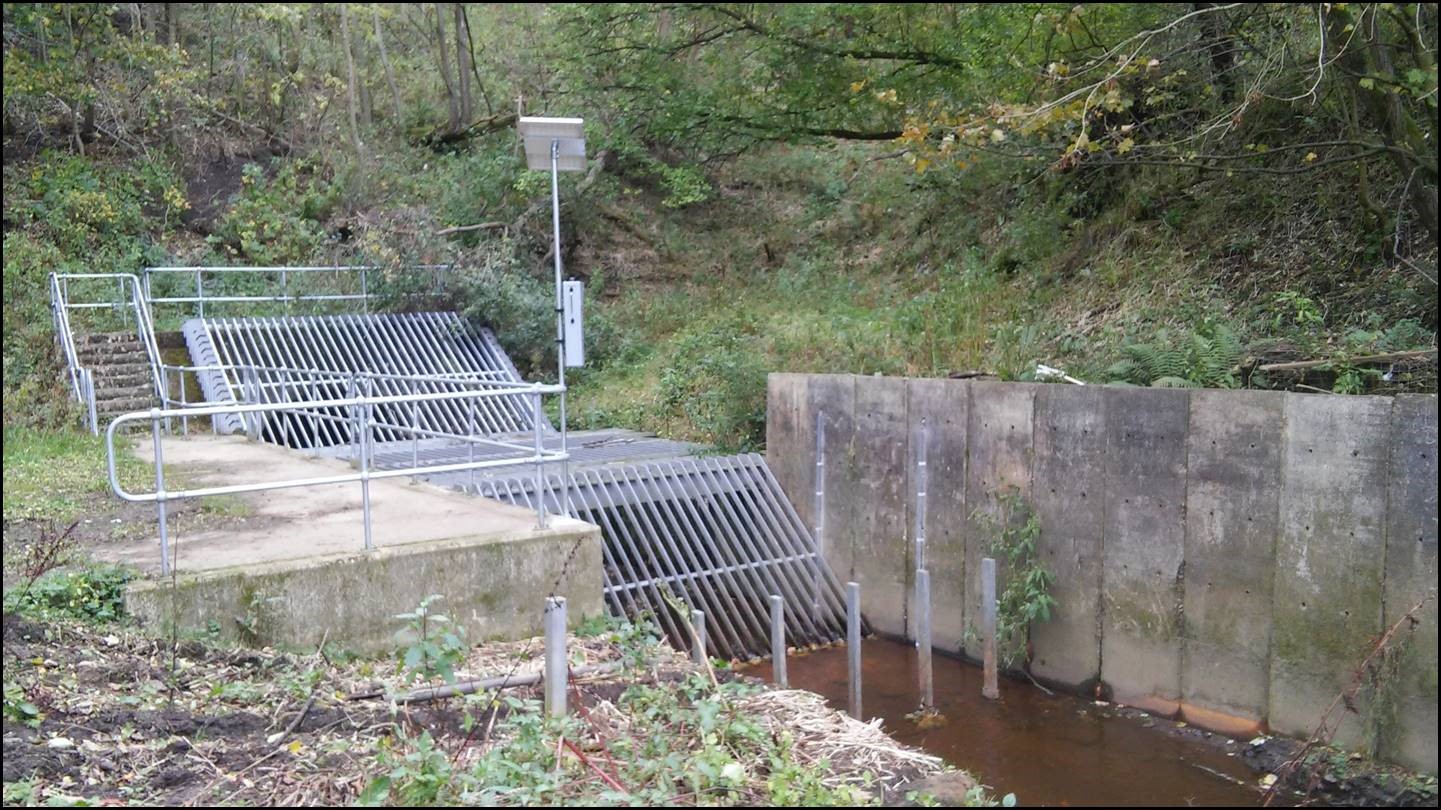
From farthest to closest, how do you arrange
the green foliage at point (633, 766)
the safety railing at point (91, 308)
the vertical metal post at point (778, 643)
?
the safety railing at point (91, 308) → the vertical metal post at point (778, 643) → the green foliage at point (633, 766)

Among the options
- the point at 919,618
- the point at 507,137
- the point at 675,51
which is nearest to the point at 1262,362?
the point at 919,618

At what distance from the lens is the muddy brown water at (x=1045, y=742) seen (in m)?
7.64

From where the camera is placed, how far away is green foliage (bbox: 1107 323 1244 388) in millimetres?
9102

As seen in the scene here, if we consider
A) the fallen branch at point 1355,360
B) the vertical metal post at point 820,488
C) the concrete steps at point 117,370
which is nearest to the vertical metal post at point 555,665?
the fallen branch at point 1355,360

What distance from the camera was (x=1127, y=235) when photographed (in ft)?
42.5

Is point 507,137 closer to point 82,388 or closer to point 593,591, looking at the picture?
point 82,388

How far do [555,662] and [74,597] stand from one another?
282 cm

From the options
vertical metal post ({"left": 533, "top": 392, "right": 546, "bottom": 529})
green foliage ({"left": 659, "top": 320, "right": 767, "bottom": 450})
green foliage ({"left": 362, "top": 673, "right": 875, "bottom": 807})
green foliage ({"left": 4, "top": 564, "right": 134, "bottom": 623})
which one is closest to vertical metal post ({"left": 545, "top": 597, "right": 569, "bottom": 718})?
green foliage ({"left": 362, "top": 673, "right": 875, "bottom": 807})

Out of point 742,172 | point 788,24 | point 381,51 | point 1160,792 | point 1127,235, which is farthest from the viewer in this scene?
point 381,51

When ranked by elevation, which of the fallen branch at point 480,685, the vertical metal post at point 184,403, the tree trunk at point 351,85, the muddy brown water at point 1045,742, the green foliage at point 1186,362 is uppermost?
the tree trunk at point 351,85

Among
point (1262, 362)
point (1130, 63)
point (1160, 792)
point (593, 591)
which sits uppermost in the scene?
point (1130, 63)

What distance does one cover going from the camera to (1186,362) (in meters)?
9.30

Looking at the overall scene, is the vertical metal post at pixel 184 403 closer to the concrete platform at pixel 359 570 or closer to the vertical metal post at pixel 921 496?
the concrete platform at pixel 359 570

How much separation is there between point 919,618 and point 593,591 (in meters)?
2.91
